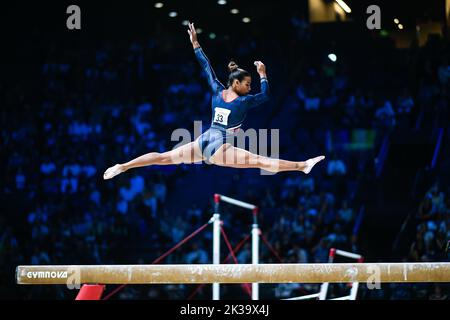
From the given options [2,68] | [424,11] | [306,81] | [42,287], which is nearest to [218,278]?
[42,287]

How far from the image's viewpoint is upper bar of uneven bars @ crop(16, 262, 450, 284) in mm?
7602

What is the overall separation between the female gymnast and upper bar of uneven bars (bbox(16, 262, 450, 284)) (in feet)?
3.60

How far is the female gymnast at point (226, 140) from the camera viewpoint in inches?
311

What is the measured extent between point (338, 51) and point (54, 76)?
6.34 metres

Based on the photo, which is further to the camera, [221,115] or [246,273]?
[221,115]

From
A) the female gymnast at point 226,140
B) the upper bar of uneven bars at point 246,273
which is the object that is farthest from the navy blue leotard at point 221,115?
the upper bar of uneven bars at point 246,273

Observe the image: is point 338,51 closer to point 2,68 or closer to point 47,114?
point 47,114

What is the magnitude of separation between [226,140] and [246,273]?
1449 millimetres

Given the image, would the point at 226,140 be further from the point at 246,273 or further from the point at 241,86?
the point at 246,273

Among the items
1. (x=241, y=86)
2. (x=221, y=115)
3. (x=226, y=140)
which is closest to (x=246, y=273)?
(x=226, y=140)

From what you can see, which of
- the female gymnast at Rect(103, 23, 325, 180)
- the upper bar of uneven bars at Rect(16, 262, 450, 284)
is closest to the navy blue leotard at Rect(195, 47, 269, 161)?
the female gymnast at Rect(103, 23, 325, 180)

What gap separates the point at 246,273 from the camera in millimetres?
7723

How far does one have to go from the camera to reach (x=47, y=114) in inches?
627

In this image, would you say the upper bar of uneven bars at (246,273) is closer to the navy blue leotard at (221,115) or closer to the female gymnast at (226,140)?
the female gymnast at (226,140)
